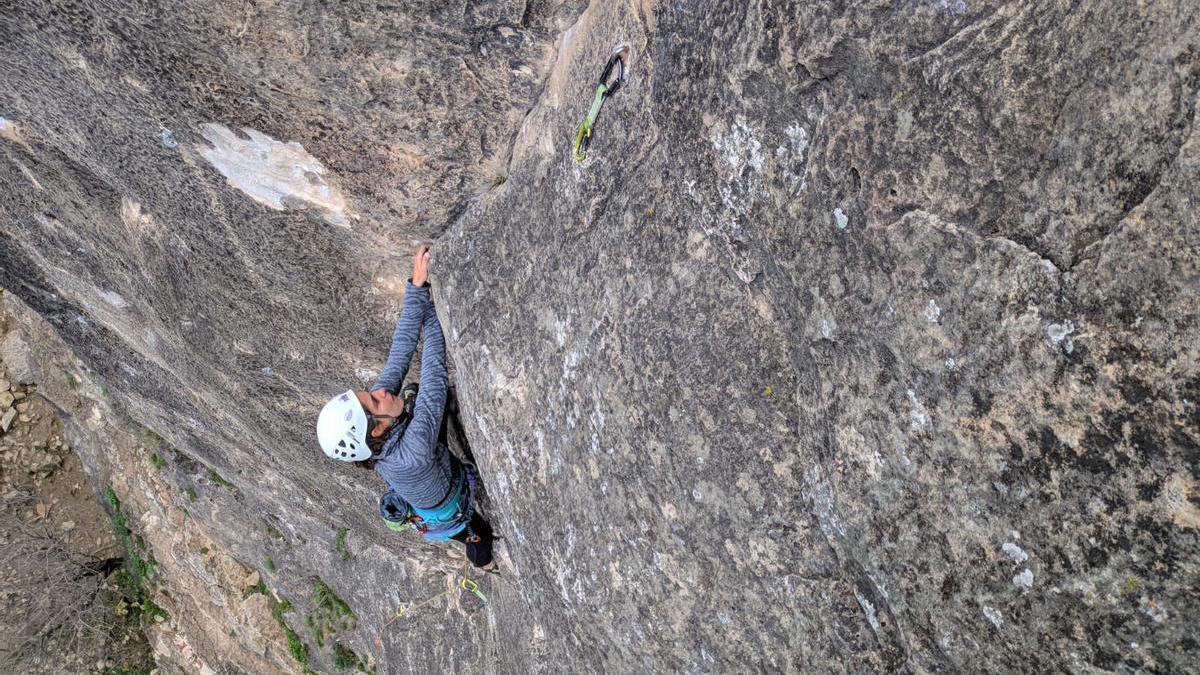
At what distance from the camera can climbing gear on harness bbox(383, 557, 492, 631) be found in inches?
277

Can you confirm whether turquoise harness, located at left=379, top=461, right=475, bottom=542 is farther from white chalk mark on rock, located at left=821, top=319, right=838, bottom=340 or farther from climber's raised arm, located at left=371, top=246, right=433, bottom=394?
white chalk mark on rock, located at left=821, top=319, right=838, bottom=340

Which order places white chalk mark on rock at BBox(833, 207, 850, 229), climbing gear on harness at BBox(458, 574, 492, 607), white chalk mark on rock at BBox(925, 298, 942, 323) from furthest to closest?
climbing gear on harness at BBox(458, 574, 492, 607), white chalk mark on rock at BBox(833, 207, 850, 229), white chalk mark on rock at BBox(925, 298, 942, 323)

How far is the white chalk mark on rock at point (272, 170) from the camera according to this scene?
16.0ft

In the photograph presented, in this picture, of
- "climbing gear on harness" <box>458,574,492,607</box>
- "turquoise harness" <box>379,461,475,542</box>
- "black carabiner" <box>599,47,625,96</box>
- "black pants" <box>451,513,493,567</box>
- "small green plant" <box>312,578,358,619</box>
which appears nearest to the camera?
"black carabiner" <box>599,47,625,96</box>

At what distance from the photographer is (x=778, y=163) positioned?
3.12m

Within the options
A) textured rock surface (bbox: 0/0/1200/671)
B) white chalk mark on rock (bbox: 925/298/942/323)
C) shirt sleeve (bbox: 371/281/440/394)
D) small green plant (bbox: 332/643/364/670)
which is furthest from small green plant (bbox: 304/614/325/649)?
white chalk mark on rock (bbox: 925/298/942/323)

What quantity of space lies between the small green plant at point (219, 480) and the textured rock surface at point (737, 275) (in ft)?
12.1

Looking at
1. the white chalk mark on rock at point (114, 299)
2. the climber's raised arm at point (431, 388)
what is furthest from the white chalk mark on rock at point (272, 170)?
the white chalk mark on rock at point (114, 299)

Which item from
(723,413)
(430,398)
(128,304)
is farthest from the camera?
(128,304)

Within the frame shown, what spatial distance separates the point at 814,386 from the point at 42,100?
515 centimetres

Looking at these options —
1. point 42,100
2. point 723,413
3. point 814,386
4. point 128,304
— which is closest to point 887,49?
point 814,386

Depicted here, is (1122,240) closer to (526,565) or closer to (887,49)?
(887,49)

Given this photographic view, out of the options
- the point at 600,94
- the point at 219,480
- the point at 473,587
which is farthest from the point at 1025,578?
the point at 219,480

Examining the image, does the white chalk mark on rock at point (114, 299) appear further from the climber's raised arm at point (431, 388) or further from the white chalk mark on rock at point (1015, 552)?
the white chalk mark on rock at point (1015, 552)
